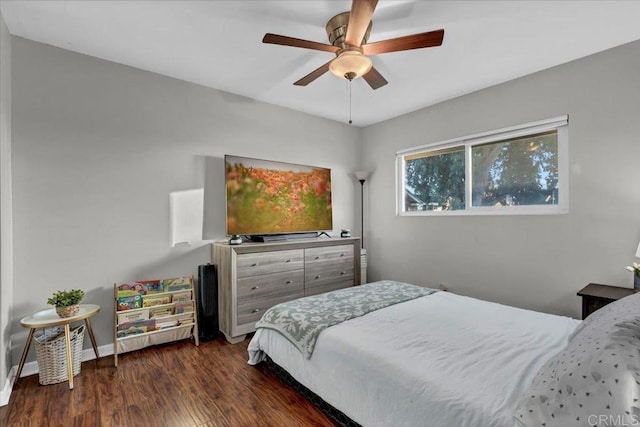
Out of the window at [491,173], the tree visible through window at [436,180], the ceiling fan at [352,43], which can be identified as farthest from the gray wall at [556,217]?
the ceiling fan at [352,43]

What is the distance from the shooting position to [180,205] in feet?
10.1

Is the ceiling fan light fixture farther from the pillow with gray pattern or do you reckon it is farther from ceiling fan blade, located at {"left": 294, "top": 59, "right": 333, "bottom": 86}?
the pillow with gray pattern

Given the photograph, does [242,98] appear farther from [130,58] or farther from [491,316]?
[491,316]

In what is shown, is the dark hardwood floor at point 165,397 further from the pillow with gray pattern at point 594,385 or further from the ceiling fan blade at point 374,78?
the ceiling fan blade at point 374,78

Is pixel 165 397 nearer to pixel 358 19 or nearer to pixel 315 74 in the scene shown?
pixel 315 74

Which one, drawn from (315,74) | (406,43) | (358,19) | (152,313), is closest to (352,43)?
(358,19)

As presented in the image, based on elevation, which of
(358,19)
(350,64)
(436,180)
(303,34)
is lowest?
(436,180)

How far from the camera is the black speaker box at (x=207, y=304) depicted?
117 inches

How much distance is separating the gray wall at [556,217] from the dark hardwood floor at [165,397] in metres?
2.40

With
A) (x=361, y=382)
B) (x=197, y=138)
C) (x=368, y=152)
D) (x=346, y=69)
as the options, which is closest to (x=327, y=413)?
(x=361, y=382)

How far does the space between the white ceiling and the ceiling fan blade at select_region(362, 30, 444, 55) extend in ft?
0.90

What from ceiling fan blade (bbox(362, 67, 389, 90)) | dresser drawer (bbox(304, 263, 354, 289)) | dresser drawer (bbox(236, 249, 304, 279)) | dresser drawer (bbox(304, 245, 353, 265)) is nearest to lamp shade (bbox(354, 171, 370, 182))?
dresser drawer (bbox(304, 245, 353, 265))

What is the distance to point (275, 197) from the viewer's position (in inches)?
142

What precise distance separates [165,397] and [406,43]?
111 inches
